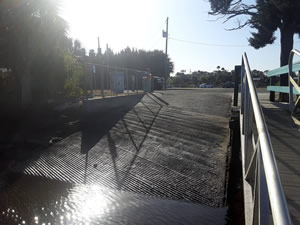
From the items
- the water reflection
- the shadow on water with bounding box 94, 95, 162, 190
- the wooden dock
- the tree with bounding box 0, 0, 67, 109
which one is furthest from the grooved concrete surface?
the tree with bounding box 0, 0, 67, 109

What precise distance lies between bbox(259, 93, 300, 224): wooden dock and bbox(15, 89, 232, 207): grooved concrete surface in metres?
0.93

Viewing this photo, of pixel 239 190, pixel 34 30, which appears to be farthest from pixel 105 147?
pixel 34 30

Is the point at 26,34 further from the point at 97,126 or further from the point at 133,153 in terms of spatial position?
the point at 133,153

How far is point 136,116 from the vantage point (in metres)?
8.26

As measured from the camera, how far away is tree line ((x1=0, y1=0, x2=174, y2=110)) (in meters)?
10.2

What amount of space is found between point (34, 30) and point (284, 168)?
1075 cm

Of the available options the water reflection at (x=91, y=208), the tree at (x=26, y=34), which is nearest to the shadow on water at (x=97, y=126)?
the water reflection at (x=91, y=208)

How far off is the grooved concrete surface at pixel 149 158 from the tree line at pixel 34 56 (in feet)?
17.2

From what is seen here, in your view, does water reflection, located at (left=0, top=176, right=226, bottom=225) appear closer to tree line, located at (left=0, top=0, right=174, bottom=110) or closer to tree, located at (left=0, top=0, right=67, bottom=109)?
tree line, located at (left=0, top=0, right=174, bottom=110)

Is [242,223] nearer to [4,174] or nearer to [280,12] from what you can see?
[4,174]

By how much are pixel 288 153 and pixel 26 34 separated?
34.3 ft

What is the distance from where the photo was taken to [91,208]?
3430 millimetres

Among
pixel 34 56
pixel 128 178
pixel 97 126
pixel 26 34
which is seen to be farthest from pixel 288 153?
pixel 34 56

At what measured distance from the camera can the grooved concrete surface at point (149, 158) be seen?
3898mm
